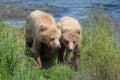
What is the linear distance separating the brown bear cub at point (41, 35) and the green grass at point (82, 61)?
0.37m

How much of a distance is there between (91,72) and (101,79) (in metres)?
0.27

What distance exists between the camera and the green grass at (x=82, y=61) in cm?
704

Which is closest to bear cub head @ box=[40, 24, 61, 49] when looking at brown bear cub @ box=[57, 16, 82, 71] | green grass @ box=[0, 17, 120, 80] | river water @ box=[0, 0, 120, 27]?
brown bear cub @ box=[57, 16, 82, 71]

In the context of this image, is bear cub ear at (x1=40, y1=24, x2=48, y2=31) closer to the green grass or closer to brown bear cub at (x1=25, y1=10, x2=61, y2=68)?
brown bear cub at (x1=25, y1=10, x2=61, y2=68)

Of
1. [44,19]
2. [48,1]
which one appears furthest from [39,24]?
[48,1]

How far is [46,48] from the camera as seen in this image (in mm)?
8742

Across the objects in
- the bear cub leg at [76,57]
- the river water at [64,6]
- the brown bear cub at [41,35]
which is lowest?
the river water at [64,6]

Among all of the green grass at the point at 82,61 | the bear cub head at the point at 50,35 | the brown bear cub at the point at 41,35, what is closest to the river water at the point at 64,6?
the brown bear cub at the point at 41,35

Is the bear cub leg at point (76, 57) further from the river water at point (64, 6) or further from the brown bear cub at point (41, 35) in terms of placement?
the river water at point (64, 6)

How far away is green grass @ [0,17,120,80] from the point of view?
7.04 meters

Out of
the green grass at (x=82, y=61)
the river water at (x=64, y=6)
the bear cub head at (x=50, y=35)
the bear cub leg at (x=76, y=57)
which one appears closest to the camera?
the green grass at (x=82, y=61)

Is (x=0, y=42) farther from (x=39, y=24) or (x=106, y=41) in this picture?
(x=106, y=41)

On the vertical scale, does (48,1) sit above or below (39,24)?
below

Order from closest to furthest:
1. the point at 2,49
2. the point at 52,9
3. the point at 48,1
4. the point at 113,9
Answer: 1. the point at 2,49
2. the point at 113,9
3. the point at 52,9
4. the point at 48,1
